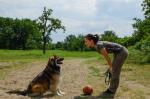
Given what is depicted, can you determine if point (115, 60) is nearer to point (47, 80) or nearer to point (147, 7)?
point (47, 80)

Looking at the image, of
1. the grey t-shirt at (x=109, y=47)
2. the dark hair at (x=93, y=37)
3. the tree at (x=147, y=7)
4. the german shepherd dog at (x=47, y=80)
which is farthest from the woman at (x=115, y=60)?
the tree at (x=147, y=7)

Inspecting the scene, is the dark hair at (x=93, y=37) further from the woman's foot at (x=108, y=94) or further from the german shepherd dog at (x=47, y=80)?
the woman's foot at (x=108, y=94)

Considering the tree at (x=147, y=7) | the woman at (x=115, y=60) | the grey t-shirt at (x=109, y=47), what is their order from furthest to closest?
the tree at (x=147, y=7) < the woman at (x=115, y=60) < the grey t-shirt at (x=109, y=47)

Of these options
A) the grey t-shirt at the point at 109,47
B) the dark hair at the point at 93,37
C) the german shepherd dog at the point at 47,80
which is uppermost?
the dark hair at the point at 93,37

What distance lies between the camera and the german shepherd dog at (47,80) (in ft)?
44.5

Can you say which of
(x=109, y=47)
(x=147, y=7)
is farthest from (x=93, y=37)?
(x=147, y=7)

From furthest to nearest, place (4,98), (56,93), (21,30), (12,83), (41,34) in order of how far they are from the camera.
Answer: (21,30) → (41,34) → (12,83) → (56,93) → (4,98)

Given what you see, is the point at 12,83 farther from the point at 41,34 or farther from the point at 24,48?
the point at 24,48

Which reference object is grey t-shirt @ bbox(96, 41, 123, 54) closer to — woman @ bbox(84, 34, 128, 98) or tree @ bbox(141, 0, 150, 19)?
woman @ bbox(84, 34, 128, 98)

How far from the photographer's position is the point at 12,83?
17844 mm

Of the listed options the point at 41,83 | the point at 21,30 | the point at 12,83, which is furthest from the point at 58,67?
the point at 21,30

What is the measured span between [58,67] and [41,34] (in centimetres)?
6156

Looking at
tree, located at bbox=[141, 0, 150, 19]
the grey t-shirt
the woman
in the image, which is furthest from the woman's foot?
tree, located at bbox=[141, 0, 150, 19]

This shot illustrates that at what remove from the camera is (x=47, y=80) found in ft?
45.0
